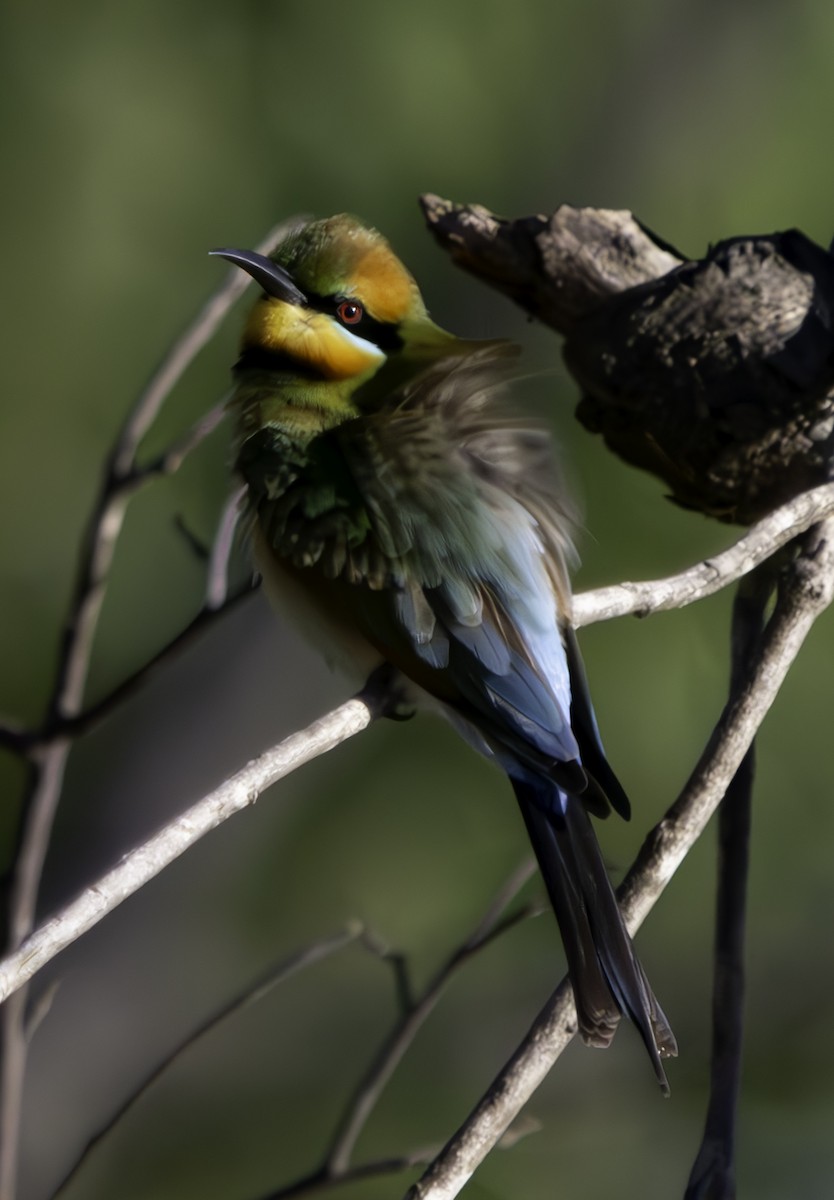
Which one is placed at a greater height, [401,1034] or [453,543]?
[453,543]

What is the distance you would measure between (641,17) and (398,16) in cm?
65

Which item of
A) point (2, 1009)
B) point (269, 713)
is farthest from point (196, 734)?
point (2, 1009)

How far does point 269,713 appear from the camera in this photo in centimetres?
222

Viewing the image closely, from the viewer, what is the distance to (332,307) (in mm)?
1530

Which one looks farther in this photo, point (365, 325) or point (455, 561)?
point (365, 325)

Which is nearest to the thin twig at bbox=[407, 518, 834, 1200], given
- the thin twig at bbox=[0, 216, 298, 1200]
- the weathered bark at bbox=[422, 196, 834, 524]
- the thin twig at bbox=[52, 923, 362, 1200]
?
the weathered bark at bbox=[422, 196, 834, 524]

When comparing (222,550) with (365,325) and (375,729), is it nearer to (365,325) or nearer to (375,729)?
(365,325)

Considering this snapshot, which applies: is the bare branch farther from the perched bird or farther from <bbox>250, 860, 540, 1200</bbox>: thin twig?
<bbox>250, 860, 540, 1200</bbox>: thin twig

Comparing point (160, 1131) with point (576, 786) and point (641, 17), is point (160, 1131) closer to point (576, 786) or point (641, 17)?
point (576, 786)

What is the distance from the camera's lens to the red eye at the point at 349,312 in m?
1.53

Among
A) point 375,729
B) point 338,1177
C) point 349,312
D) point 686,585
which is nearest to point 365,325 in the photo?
point 349,312

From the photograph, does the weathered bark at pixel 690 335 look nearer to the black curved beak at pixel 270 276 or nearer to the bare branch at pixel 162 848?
the black curved beak at pixel 270 276

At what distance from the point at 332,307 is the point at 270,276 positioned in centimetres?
6

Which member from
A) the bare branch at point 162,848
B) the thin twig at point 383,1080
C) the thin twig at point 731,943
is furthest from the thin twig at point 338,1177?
the bare branch at point 162,848
